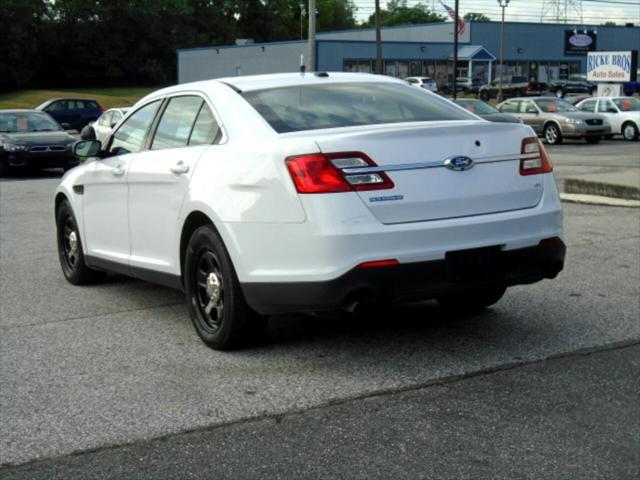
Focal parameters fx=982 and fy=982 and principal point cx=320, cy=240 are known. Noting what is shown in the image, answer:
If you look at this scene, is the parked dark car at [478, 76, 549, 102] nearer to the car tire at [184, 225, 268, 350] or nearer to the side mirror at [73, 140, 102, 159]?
the side mirror at [73, 140, 102, 159]

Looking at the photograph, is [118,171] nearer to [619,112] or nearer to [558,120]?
[558,120]

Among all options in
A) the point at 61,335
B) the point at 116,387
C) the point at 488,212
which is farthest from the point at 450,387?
the point at 61,335

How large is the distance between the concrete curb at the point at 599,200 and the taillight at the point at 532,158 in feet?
25.7

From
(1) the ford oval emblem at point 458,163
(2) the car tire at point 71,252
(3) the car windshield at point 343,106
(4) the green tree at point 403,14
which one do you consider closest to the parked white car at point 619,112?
(2) the car tire at point 71,252

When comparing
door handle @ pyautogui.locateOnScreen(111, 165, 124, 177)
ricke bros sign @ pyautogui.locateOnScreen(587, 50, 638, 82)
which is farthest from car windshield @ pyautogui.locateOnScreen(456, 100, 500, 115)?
door handle @ pyautogui.locateOnScreen(111, 165, 124, 177)

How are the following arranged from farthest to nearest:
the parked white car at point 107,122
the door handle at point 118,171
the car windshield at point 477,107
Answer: the car windshield at point 477,107 < the parked white car at point 107,122 < the door handle at point 118,171

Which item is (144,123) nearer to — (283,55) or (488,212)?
(488,212)

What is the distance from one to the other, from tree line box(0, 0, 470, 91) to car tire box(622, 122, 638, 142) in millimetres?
71170

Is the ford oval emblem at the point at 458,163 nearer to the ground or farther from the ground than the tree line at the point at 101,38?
nearer to the ground

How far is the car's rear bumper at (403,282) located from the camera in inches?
203

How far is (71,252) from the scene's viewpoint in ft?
27.3

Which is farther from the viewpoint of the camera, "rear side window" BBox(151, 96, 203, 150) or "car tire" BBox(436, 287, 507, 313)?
"car tire" BBox(436, 287, 507, 313)

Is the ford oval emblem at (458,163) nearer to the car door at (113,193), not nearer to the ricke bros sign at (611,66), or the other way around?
the car door at (113,193)

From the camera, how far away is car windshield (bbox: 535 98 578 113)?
3234 centimetres
